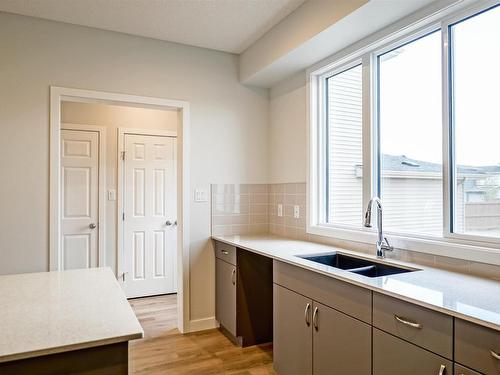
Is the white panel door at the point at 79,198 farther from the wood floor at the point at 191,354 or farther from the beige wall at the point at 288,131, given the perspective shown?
the beige wall at the point at 288,131

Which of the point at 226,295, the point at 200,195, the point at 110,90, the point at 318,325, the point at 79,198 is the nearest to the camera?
the point at 318,325

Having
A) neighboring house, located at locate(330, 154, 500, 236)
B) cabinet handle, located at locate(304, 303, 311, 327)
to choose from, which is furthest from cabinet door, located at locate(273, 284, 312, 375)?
neighboring house, located at locate(330, 154, 500, 236)

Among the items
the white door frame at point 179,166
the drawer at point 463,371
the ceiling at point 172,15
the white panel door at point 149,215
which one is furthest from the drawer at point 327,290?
the white panel door at point 149,215

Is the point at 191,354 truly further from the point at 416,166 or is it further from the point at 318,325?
the point at 416,166

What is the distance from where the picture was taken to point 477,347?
1.24 m

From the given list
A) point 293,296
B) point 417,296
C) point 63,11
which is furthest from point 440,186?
point 63,11

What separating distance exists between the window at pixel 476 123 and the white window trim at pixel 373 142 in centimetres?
4

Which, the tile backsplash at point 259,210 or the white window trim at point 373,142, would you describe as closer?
the white window trim at point 373,142

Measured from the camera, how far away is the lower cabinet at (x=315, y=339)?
1.78m

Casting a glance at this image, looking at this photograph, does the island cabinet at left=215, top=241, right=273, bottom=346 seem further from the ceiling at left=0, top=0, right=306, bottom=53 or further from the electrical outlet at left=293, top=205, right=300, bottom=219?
the ceiling at left=0, top=0, right=306, bottom=53

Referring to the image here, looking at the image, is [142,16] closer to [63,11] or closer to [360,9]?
[63,11]

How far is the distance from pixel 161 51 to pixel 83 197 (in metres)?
1.92

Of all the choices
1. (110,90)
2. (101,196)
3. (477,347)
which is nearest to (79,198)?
(101,196)

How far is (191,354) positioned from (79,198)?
225 centimetres
